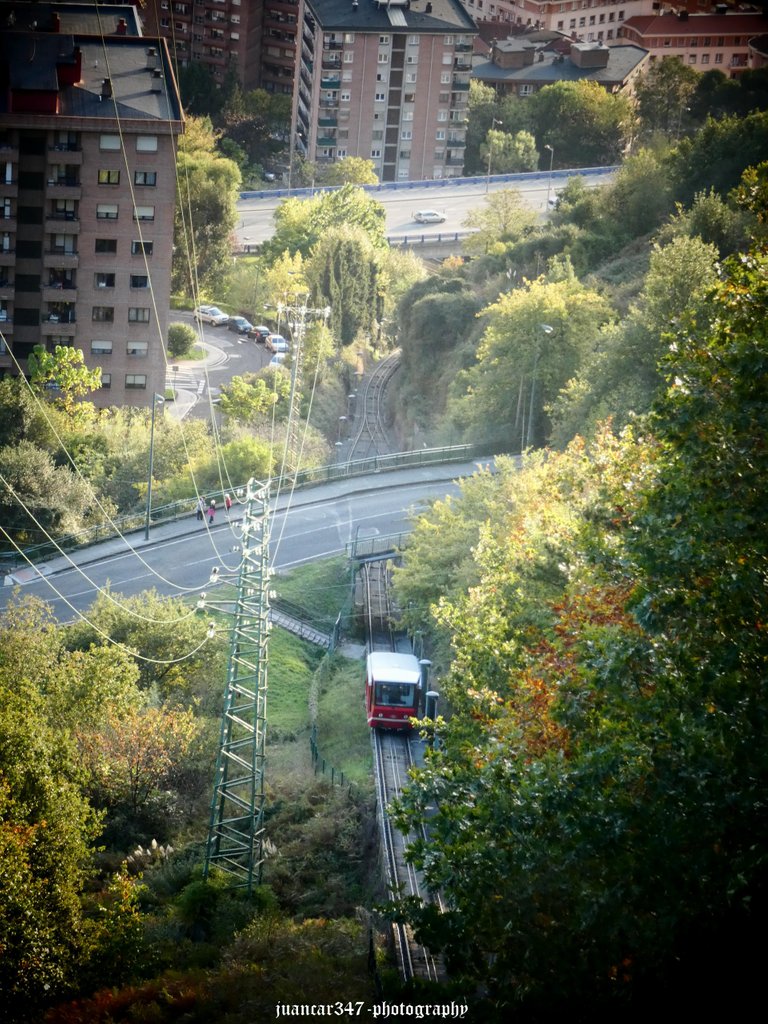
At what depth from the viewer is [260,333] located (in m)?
80.0

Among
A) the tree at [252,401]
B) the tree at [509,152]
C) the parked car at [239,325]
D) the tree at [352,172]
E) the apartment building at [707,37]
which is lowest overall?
the tree at [252,401]

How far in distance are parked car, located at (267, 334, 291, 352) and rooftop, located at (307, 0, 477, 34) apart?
105 ft

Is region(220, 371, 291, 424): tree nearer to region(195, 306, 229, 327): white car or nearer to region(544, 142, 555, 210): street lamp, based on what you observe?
region(195, 306, 229, 327): white car

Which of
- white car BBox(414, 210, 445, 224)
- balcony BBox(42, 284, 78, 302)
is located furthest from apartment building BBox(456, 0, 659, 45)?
balcony BBox(42, 284, 78, 302)

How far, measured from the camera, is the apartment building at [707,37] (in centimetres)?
10156

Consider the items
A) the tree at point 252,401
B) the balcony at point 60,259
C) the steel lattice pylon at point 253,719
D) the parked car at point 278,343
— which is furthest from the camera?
the parked car at point 278,343

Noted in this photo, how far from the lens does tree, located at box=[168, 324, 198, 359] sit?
243 ft

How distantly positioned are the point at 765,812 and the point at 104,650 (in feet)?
69.9

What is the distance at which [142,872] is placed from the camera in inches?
1142

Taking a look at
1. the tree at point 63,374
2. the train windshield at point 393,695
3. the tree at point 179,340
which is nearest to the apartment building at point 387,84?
the tree at point 179,340

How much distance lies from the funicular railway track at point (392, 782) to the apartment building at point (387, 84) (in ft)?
206

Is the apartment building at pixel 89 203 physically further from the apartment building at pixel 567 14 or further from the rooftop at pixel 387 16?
the apartment building at pixel 567 14

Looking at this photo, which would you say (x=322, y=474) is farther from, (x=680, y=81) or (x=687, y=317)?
(x=680, y=81)

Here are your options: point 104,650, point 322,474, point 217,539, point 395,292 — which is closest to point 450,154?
point 395,292
